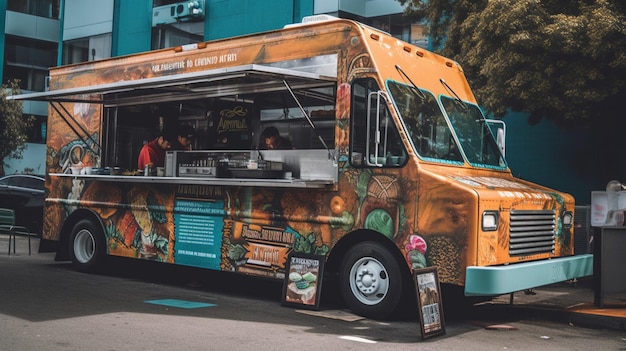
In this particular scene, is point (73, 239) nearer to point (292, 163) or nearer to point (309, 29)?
point (292, 163)

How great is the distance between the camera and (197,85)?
409 inches

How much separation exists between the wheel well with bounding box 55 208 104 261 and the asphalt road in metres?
1.50

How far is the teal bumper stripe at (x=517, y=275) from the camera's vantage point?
7551 mm

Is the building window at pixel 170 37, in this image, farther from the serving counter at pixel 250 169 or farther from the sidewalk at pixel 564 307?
the sidewalk at pixel 564 307

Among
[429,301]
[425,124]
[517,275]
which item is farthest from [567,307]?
[425,124]

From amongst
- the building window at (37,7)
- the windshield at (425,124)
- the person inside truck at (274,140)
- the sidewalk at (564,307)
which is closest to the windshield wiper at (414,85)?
the windshield at (425,124)

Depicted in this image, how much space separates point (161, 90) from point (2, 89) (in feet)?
69.9

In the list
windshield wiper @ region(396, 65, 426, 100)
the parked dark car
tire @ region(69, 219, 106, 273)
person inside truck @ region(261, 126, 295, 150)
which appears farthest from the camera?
the parked dark car

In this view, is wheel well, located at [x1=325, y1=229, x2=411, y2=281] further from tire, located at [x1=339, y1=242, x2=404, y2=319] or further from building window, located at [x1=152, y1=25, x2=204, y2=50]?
building window, located at [x1=152, y1=25, x2=204, y2=50]

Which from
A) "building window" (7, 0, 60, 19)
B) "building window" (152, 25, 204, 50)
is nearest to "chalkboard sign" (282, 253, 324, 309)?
"building window" (152, 25, 204, 50)

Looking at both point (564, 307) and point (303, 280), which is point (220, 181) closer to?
point (303, 280)

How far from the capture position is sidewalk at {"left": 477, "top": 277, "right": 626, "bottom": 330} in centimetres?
880

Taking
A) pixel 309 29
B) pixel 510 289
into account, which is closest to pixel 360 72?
pixel 309 29

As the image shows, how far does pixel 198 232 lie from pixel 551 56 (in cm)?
689
